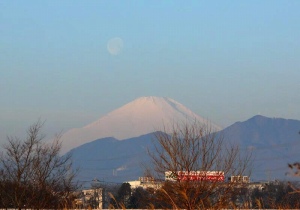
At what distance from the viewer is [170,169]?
2566 cm

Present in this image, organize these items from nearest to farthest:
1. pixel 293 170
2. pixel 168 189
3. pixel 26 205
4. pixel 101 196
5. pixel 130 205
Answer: pixel 293 170
pixel 168 189
pixel 26 205
pixel 130 205
pixel 101 196

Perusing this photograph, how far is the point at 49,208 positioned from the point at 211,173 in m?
6.14

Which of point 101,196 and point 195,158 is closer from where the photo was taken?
point 195,158

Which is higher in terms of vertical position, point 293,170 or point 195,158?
point 195,158

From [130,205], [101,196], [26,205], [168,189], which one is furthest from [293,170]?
[101,196]

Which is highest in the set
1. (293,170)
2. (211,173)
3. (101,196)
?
(101,196)

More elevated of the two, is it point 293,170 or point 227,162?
point 227,162

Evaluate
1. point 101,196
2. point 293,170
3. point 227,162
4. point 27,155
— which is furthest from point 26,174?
point 101,196

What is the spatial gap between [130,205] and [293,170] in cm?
6462

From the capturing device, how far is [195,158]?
25.3 m

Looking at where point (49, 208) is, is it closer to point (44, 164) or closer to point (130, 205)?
point (44, 164)

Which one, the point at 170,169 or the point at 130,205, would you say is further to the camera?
the point at 130,205

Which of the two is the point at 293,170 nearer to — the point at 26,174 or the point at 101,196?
the point at 26,174

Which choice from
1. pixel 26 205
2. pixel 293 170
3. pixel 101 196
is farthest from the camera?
pixel 101 196
